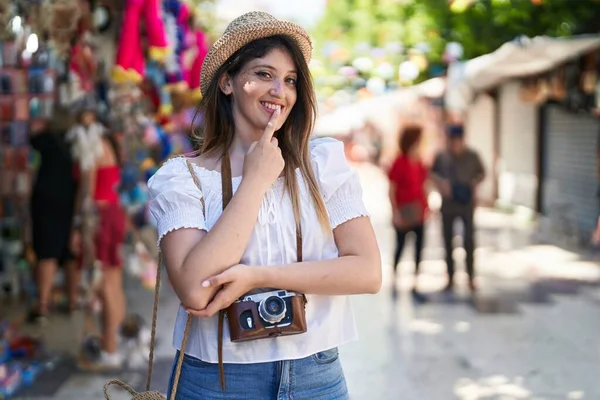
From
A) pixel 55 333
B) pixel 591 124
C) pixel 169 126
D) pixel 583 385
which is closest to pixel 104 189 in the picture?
pixel 55 333

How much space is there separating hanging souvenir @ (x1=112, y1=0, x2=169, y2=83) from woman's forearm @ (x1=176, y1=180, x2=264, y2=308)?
13.0 ft

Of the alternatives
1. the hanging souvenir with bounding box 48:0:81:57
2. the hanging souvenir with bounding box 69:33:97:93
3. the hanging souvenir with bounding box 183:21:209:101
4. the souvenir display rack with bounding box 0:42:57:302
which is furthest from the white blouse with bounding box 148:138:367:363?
the hanging souvenir with bounding box 183:21:209:101

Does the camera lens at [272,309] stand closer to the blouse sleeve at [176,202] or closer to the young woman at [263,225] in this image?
the young woman at [263,225]

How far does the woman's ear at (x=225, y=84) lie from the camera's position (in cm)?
209

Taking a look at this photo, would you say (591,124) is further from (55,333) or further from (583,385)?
(55,333)

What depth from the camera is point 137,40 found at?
568 centimetres

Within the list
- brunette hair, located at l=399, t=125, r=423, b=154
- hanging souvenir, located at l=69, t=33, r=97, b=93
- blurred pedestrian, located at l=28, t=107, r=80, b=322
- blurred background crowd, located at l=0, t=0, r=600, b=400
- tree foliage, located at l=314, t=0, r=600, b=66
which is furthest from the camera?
tree foliage, located at l=314, t=0, r=600, b=66

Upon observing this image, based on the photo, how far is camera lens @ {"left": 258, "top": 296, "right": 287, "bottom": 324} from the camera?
185 cm

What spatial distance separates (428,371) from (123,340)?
237 centimetres

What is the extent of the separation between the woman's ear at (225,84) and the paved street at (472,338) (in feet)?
11.4

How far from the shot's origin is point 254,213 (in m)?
1.86

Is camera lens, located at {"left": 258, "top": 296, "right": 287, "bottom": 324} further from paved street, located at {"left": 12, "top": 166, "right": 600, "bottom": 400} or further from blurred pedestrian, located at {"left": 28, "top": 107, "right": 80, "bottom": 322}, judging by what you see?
blurred pedestrian, located at {"left": 28, "top": 107, "right": 80, "bottom": 322}

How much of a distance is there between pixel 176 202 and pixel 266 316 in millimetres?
361

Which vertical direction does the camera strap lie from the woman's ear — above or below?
below
